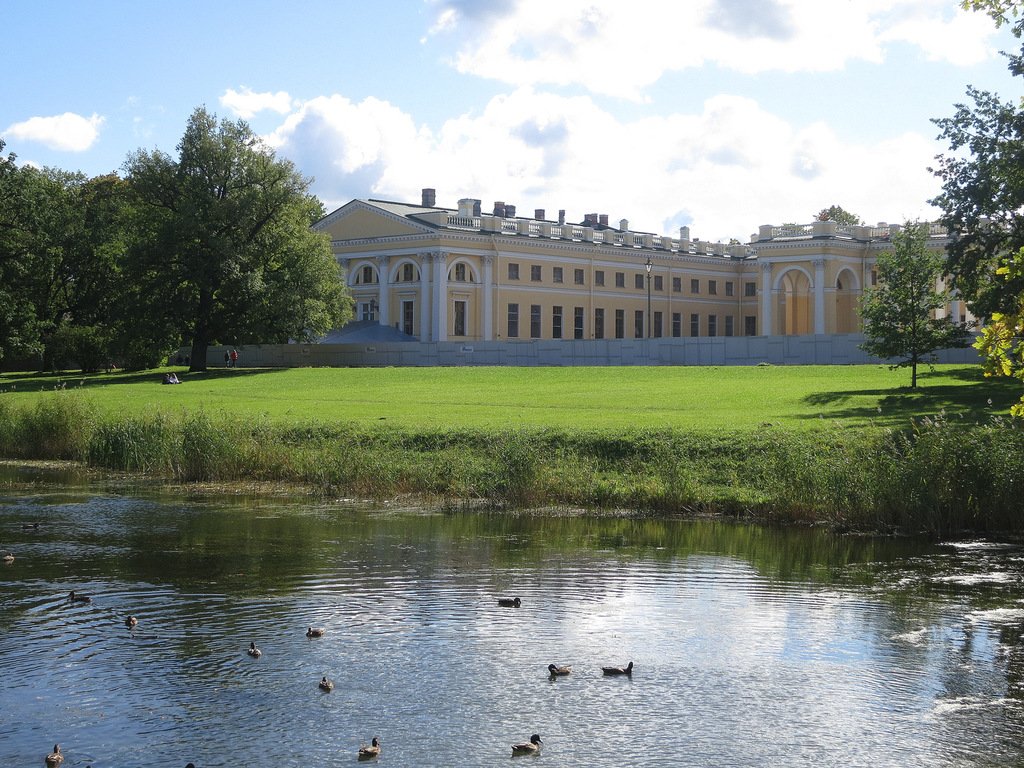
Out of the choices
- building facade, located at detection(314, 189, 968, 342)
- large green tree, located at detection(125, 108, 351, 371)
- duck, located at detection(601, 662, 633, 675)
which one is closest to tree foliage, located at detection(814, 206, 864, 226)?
building facade, located at detection(314, 189, 968, 342)

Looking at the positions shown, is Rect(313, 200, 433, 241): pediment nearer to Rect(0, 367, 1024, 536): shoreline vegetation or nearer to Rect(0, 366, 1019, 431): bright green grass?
Rect(0, 366, 1019, 431): bright green grass

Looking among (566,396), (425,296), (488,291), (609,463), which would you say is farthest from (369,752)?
(488,291)

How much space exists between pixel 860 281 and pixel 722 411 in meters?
64.8

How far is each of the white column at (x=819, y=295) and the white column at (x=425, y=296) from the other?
28.9 meters

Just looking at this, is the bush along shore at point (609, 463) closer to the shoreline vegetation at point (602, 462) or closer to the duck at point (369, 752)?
the shoreline vegetation at point (602, 462)

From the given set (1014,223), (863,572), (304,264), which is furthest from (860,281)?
(863,572)

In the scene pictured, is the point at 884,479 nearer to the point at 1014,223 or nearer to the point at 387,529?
the point at 387,529

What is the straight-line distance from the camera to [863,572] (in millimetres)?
18844

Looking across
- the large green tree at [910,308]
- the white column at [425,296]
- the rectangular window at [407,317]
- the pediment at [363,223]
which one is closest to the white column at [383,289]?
the rectangular window at [407,317]

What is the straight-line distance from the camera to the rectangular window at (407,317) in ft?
309

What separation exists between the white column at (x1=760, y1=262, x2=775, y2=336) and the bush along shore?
69.8 m

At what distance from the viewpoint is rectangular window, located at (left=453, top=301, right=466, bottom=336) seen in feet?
306

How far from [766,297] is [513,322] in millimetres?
19896

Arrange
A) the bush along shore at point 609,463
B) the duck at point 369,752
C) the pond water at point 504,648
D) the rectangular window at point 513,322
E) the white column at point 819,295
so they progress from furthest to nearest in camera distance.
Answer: the rectangular window at point 513,322 → the white column at point 819,295 → the bush along shore at point 609,463 → the pond water at point 504,648 → the duck at point 369,752
